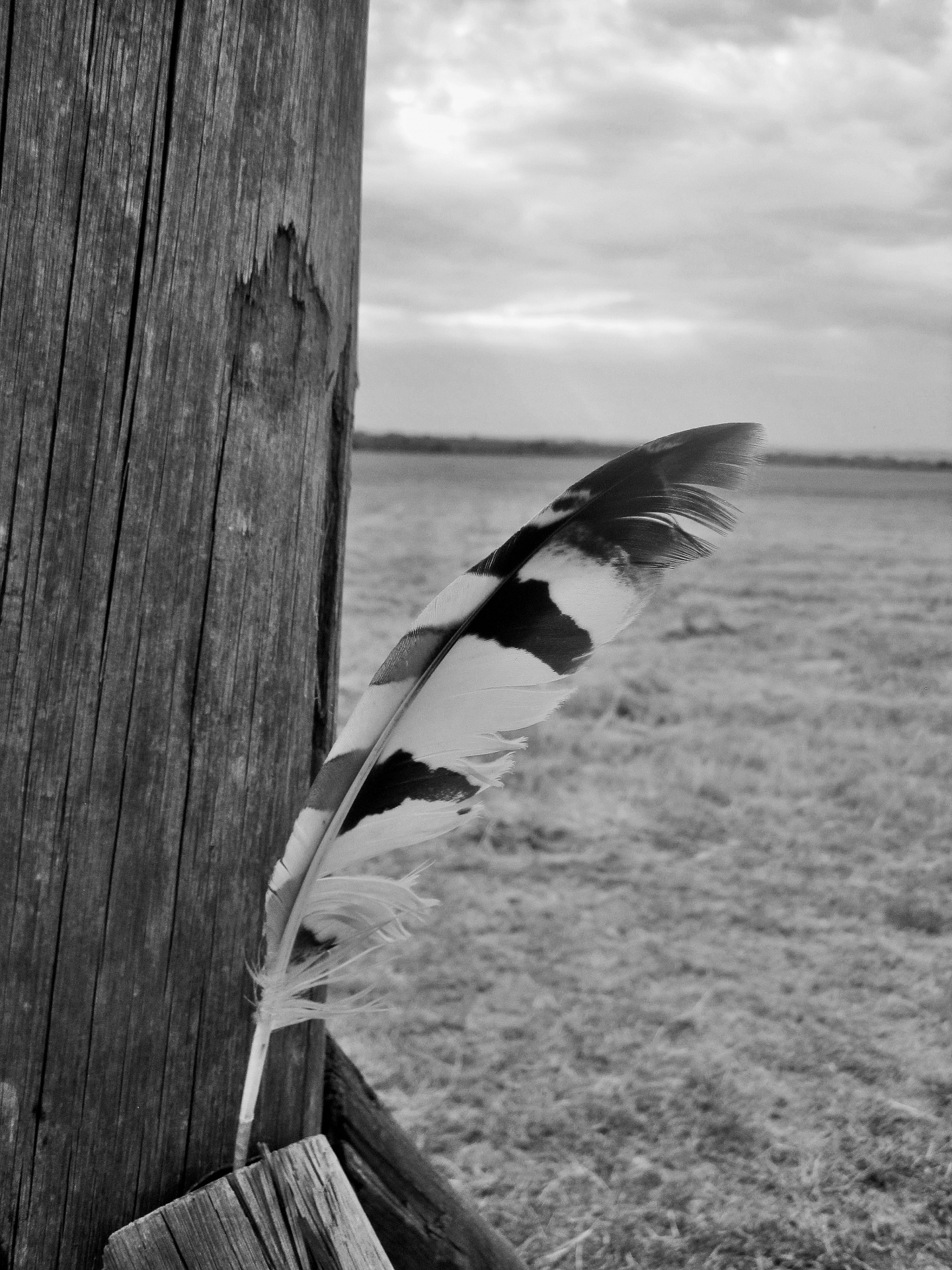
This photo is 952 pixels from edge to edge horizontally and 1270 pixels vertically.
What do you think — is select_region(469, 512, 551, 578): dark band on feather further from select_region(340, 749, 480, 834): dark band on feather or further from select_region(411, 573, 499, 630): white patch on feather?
select_region(340, 749, 480, 834): dark band on feather

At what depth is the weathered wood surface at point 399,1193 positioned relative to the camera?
5.06 ft

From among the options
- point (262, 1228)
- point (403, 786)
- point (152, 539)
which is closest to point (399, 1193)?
point (262, 1228)

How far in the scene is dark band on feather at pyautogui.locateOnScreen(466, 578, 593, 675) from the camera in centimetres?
128

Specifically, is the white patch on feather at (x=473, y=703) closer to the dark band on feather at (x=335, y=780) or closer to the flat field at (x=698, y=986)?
the dark band on feather at (x=335, y=780)

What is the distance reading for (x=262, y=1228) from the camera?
1241 millimetres

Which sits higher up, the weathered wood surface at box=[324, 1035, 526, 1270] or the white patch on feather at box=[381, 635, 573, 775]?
the white patch on feather at box=[381, 635, 573, 775]

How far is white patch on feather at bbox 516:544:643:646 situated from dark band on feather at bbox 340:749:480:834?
26 cm

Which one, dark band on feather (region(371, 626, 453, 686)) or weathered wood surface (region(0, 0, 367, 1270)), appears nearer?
weathered wood surface (region(0, 0, 367, 1270))

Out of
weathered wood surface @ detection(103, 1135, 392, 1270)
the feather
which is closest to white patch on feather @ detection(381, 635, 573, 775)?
the feather

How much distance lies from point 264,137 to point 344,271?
0.18m

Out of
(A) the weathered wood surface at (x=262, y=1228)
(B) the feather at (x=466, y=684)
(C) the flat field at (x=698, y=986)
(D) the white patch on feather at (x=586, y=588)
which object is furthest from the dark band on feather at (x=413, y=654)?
(A) the weathered wood surface at (x=262, y=1228)

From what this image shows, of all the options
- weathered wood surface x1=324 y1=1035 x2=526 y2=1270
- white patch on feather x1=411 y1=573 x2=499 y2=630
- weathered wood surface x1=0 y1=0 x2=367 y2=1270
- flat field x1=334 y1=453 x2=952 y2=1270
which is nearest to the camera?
weathered wood surface x1=0 y1=0 x2=367 y2=1270

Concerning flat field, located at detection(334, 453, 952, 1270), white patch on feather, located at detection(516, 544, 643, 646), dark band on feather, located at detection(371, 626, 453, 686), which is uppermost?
white patch on feather, located at detection(516, 544, 643, 646)

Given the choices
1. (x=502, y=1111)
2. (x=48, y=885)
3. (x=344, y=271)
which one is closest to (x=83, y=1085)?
(x=48, y=885)
